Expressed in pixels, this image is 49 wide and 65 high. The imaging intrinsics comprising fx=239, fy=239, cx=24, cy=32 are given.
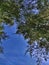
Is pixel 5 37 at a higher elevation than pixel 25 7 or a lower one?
lower

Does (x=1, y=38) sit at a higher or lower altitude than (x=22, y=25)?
lower

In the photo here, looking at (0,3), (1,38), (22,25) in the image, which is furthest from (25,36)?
(0,3)

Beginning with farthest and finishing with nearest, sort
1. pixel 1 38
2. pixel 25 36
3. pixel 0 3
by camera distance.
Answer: pixel 25 36 < pixel 1 38 < pixel 0 3

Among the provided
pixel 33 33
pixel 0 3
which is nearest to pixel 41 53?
pixel 33 33

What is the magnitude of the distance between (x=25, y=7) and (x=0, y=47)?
6.70ft

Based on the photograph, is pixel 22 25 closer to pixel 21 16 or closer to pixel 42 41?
pixel 21 16

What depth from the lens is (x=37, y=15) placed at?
990cm

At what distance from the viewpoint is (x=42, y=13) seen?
32.6 feet

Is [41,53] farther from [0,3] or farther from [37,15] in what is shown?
[0,3]

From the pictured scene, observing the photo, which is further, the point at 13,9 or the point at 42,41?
the point at 42,41

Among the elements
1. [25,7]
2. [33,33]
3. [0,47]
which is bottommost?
[0,47]

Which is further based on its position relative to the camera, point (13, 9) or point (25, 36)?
point (25, 36)

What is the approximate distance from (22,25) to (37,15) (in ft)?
3.08

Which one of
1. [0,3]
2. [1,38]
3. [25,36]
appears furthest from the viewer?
[25,36]
